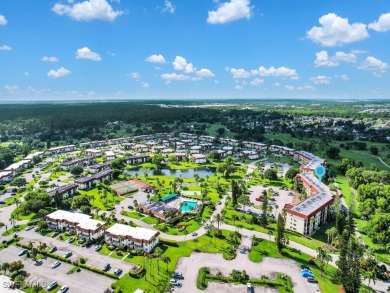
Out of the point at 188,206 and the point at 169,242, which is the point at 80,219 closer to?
the point at 169,242

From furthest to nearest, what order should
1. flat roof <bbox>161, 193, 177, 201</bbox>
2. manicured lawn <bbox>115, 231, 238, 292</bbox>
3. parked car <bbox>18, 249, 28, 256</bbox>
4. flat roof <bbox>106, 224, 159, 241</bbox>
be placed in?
flat roof <bbox>161, 193, 177, 201</bbox>, flat roof <bbox>106, 224, 159, 241</bbox>, parked car <bbox>18, 249, 28, 256</bbox>, manicured lawn <bbox>115, 231, 238, 292</bbox>

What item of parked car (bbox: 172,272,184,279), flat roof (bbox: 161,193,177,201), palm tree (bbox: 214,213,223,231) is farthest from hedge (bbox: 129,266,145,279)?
flat roof (bbox: 161,193,177,201)

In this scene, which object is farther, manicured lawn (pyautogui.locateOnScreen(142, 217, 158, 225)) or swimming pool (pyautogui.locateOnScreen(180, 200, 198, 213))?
swimming pool (pyautogui.locateOnScreen(180, 200, 198, 213))

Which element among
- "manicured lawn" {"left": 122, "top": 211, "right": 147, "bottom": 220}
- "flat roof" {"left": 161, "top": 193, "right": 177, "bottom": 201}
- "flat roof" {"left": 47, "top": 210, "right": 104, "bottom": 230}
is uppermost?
"flat roof" {"left": 47, "top": 210, "right": 104, "bottom": 230}

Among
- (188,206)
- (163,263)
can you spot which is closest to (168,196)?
(188,206)

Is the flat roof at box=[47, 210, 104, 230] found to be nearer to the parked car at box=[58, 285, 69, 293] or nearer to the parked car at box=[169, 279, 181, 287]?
the parked car at box=[58, 285, 69, 293]

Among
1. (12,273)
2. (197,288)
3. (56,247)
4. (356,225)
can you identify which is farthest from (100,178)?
(356,225)

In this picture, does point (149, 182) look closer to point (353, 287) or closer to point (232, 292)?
point (232, 292)
